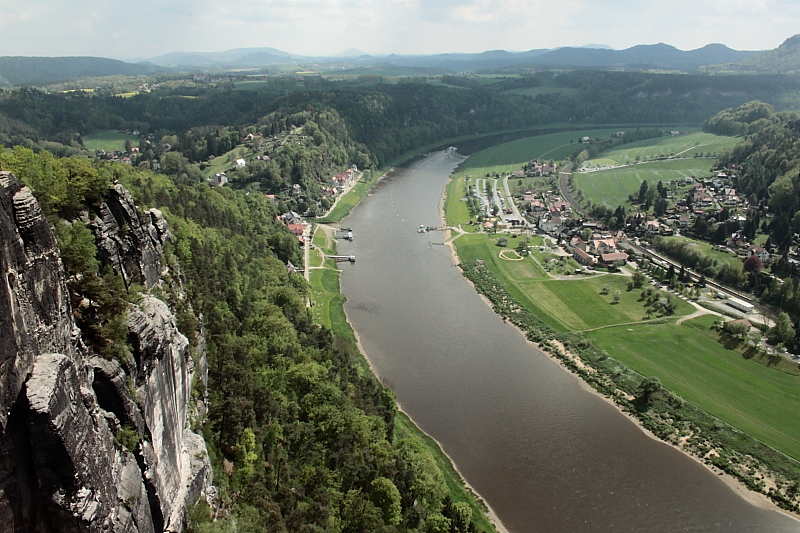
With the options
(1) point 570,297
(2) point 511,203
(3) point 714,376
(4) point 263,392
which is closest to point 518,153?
(2) point 511,203

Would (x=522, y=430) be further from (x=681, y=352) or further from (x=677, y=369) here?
(x=681, y=352)

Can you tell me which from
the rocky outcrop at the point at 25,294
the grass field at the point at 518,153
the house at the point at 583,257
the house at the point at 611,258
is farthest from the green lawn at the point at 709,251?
the rocky outcrop at the point at 25,294

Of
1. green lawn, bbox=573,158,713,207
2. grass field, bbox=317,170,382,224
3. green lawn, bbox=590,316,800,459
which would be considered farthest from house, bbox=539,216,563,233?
grass field, bbox=317,170,382,224

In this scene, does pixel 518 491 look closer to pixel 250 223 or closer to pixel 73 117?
pixel 250 223

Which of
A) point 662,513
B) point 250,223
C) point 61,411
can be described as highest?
point 61,411

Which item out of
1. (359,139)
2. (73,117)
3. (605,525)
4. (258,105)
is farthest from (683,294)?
(73,117)
